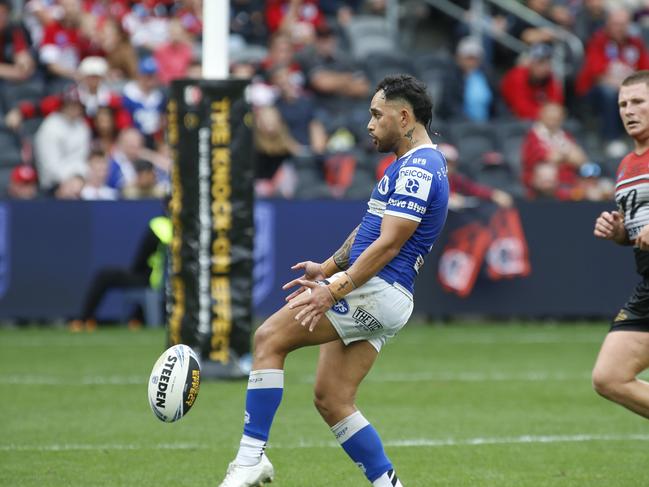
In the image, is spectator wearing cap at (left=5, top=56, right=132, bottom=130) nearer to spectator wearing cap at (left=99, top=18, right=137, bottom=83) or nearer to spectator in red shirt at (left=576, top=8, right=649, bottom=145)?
spectator wearing cap at (left=99, top=18, right=137, bottom=83)

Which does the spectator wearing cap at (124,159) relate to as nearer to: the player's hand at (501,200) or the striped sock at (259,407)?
the player's hand at (501,200)

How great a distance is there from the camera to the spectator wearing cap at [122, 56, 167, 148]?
719 inches

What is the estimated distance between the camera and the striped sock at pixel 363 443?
682 centimetres

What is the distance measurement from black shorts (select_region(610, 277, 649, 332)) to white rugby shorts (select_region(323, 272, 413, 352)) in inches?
55.8

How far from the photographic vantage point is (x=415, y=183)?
260 inches

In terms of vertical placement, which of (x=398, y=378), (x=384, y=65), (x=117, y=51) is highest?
(x=117, y=51)

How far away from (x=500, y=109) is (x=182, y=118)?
31.8 feet

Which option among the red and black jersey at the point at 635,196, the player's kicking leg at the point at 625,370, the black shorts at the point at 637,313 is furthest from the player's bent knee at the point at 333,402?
the red and black jersey at the point at 635,196

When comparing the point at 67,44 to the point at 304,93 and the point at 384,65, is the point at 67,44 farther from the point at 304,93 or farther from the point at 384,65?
the point at 384,65

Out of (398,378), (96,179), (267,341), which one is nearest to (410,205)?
(267,341)

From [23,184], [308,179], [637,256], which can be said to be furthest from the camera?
[308,179]

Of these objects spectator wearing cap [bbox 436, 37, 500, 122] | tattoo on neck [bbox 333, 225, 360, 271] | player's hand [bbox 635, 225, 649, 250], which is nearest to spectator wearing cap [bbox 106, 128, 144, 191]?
spectator wearing cap [bbox 436, 37, 500, 122]

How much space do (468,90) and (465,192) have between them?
4023 mm

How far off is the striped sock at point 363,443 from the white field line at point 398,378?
536 centimetres
